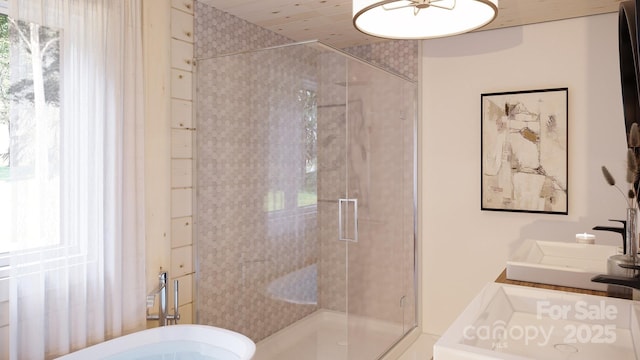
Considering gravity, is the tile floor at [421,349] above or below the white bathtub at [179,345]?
below

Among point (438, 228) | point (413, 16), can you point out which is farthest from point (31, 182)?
point (438, 228)

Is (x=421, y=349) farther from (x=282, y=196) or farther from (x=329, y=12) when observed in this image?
(x=329, y=12)

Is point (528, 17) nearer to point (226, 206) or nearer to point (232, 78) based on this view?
point (232, 78)

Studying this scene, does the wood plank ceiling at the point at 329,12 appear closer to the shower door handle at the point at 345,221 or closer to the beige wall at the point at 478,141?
the beige wall at the point at 478,141

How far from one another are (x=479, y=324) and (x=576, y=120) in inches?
92.4

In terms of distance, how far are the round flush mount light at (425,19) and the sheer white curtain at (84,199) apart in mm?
1244

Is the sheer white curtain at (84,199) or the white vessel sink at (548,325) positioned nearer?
the white vessel sink at (548,325)

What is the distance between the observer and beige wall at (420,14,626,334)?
10.1ft

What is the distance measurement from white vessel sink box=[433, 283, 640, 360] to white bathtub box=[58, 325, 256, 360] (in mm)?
1064

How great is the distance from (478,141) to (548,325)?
81.3 inches

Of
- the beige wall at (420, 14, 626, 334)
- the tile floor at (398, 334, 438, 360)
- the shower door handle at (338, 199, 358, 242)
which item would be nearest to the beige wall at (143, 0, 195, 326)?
the shower door handle at (338, 199, 358, 242)

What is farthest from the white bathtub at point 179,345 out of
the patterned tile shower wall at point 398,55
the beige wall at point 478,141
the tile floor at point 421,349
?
the patterned tile shower wall at point 398,55

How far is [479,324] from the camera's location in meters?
1.36

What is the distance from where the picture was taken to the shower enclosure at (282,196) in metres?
2.61
